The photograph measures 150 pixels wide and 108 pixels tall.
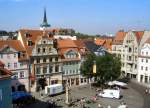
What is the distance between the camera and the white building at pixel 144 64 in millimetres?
91125

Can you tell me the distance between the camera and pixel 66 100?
65062 mm

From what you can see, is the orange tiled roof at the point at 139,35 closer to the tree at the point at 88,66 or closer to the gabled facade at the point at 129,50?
the gabled facade at the point at 129,50

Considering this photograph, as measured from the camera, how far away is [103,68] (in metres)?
77.9

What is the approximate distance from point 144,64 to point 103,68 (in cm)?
1949

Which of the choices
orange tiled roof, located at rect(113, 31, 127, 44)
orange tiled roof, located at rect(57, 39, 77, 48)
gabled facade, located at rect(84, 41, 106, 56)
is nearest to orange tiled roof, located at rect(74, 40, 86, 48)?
orange tiled roof, located at rect(57, 39, 77, 48)

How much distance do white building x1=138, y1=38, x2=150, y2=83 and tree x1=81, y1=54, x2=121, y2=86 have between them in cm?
1462

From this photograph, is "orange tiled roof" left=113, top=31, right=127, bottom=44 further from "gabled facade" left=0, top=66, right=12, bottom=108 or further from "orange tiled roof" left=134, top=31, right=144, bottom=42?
"gabled facade" left=0, top=66, right=12, bottom=108

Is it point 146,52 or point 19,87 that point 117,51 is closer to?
point 146,52

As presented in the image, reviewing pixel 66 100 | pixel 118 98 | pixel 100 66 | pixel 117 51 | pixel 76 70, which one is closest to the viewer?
pixel 66 100

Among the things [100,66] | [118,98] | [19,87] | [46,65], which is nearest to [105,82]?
[100,66]

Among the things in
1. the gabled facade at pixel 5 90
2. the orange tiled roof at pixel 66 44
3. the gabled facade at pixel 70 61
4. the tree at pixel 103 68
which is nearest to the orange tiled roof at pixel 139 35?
the tree at pixel 103 68

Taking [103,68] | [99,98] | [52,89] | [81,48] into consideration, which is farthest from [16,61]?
[81,48]

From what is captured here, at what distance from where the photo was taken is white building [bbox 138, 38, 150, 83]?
299 ft

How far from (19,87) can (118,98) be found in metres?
22.8
